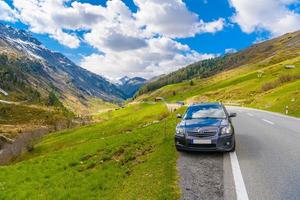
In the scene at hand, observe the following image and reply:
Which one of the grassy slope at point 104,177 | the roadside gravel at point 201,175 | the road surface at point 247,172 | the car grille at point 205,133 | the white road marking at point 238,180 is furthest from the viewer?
the car grille at point 205,133

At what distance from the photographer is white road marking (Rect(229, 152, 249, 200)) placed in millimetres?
8852

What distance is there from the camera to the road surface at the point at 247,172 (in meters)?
9.12

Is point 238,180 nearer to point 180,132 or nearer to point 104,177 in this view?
point 180,132

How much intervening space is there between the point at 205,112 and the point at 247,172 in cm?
536

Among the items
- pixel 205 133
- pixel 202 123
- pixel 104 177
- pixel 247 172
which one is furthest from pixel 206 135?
pixel 104 177

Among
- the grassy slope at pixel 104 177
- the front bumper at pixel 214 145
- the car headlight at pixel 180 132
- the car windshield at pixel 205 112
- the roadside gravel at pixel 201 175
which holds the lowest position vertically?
the grassy slope at pixel 104 177

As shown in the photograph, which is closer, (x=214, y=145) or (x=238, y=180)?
(x=238, y=180)

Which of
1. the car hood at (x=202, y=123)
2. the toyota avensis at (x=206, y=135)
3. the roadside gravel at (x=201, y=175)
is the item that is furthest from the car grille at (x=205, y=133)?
the roadside gravel at (x=201, y=175)

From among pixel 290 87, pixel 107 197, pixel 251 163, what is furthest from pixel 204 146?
pixel 290 87

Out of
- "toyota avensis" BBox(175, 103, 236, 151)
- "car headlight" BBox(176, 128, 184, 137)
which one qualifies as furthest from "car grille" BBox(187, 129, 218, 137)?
"car headlight" BBox(176, 128, 184, 137)

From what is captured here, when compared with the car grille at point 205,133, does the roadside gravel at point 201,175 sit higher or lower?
lower

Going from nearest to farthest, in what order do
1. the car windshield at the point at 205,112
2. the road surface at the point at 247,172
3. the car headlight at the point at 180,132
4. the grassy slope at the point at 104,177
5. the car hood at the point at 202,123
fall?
the road surface at the point at 247,172, the grassy slope at the point at 104,177, the car hood at the point at 202,123, the car headlight at the point at 180,132, the car windshield at the point at 205,112

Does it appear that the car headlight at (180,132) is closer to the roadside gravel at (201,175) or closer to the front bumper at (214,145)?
the front bumper at (214,145)

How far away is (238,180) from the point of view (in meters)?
10.3
